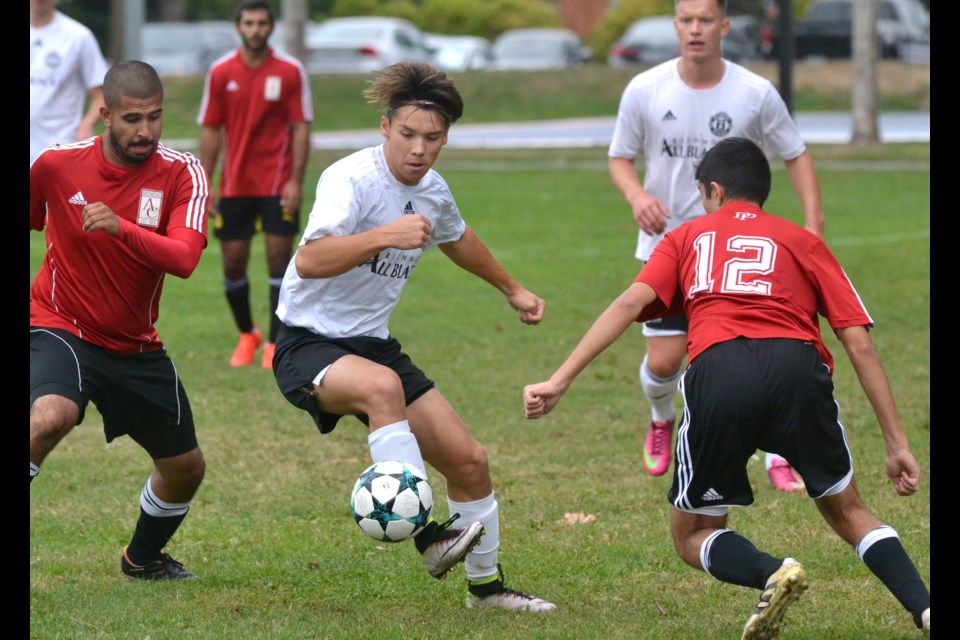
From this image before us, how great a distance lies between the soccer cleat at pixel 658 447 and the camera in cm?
767

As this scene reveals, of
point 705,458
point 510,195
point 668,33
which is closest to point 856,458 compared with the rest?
point 705,458

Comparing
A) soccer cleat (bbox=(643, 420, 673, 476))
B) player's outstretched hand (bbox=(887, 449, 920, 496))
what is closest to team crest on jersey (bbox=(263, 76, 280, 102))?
soccer cleat (bbox=(643, 420, 673, 476))

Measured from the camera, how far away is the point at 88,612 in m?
5.36

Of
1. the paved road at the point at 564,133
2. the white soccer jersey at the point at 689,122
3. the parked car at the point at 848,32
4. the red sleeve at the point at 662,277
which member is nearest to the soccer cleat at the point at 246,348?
the white soccer jersey at the point at 689,122

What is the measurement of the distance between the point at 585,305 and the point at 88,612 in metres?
8.03

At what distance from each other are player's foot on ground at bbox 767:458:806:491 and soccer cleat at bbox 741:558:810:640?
2.77m

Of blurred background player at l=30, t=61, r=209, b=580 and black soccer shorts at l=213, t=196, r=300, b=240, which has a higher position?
blurred background player at l=30, t=61, r=209, b=580

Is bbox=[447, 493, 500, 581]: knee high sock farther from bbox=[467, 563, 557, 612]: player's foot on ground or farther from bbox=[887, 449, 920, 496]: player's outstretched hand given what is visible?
bbox=[887, 449, 920, 496]: player's outstretched hand

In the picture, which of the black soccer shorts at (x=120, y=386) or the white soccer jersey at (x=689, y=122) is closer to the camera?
the black soccer shorts at (x=120, y=386)

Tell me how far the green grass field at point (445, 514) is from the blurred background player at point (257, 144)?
0.93 meters

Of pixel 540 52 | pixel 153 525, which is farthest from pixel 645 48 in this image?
pixel 153 525

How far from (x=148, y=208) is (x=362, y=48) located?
3484cm

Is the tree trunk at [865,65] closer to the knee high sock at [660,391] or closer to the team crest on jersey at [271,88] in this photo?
the team crest on jersey at [271,88]

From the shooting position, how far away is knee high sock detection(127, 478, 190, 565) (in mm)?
5812
